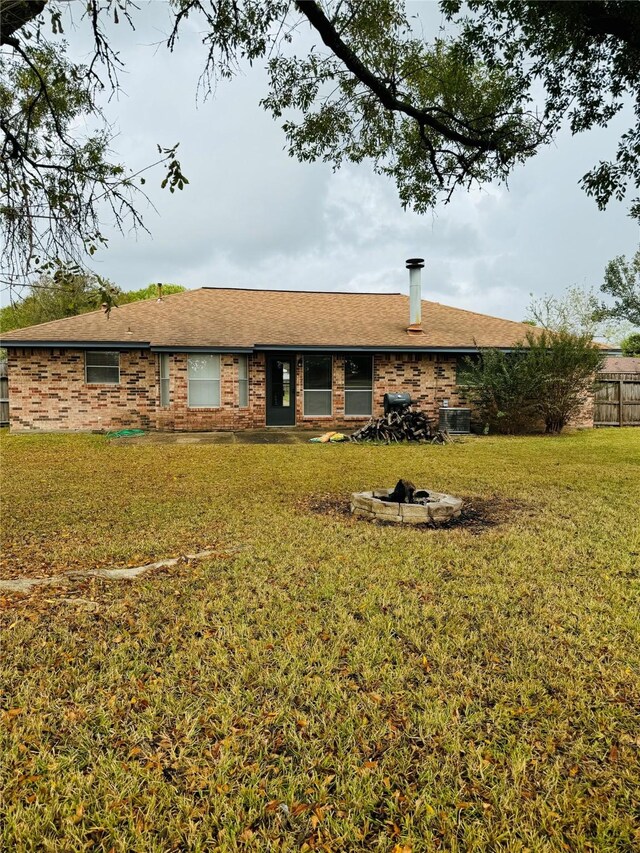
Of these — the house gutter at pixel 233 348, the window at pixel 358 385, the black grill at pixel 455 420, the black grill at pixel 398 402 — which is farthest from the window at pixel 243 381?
the black grill at pixel 455 420

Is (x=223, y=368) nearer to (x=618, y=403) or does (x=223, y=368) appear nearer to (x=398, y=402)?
(x=398, y=402)

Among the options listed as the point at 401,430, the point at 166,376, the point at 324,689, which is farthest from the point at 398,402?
the point at 324,689

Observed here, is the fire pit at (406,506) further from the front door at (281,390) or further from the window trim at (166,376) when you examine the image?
the window trim at (166,376)

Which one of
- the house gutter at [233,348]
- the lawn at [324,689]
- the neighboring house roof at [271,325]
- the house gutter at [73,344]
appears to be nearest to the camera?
the lawn at [324,689]

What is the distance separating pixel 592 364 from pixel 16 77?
15117 mm

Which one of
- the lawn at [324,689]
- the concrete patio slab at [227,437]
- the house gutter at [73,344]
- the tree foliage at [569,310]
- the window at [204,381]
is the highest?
the tree foliage at [569,310]

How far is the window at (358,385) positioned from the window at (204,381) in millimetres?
4148

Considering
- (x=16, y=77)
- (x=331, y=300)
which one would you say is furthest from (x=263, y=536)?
(x=331, y=300)

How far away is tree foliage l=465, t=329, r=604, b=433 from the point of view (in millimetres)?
14883

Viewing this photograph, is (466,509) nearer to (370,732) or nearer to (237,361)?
(370,732)

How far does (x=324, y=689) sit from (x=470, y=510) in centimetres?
410

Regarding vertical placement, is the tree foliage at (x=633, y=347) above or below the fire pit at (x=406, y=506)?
above

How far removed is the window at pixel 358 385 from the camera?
1648cm

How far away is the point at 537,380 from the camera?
14.8m
